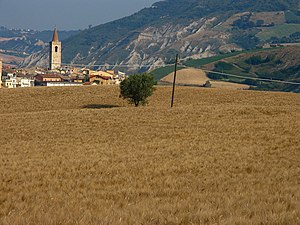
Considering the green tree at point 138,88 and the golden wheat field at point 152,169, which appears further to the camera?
the green tree at point 138,88

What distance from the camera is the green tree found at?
69938mm

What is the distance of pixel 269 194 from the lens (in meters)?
15.0

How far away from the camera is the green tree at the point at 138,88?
69938 mm

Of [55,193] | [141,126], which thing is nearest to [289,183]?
[55,193]

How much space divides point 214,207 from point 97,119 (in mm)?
37191

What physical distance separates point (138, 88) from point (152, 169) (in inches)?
1958

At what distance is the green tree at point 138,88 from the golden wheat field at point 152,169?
61.0ft

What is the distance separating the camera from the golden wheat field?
1203 cm

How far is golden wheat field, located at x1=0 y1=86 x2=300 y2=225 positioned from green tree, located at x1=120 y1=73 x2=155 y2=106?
61.0 ft

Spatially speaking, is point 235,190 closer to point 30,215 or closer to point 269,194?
point 269,194

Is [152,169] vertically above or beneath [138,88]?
above

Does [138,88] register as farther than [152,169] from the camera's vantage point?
Yes

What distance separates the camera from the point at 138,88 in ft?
230

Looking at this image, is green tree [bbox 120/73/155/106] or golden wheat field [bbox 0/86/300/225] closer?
golden wheat field [bbox 0/86/300/225]
